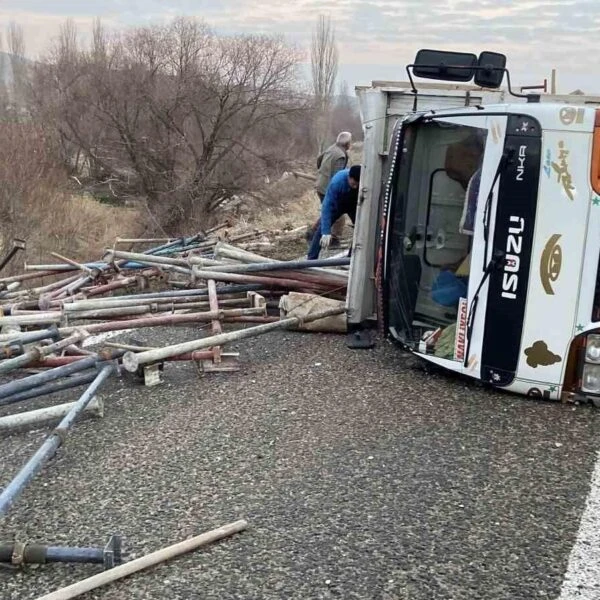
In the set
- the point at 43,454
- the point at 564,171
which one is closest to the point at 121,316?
the point at 43,454

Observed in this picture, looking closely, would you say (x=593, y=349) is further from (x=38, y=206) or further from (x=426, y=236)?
(x=38, y=206)

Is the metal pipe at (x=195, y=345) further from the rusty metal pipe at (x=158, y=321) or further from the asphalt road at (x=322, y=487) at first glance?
the rusty metal pipe at (x=158, y=321)

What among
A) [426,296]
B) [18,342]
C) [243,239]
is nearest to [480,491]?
[426,296]

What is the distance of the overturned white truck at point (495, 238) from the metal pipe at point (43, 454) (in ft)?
8.20

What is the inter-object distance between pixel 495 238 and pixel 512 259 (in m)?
0.19

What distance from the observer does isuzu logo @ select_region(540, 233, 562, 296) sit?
4.87m

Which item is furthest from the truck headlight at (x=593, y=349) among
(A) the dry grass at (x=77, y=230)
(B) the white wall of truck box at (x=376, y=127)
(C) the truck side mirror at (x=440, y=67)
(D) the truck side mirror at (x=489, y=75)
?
(A) the dry grass at (x=77, y=230)

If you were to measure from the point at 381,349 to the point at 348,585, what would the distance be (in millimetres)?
3479

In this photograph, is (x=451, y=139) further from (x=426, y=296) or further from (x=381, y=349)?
(x=381, y=349)

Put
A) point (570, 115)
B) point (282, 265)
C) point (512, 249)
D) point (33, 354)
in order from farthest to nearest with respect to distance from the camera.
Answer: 1. point (282, 265)
2. point (33, 354)
3. point (512, 249)
4. point (570, 115)

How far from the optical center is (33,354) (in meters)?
5.73

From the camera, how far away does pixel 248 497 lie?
3.94m

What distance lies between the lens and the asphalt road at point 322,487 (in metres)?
3.23

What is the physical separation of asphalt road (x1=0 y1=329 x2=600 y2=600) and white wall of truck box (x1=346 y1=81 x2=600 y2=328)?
1.17 metres
